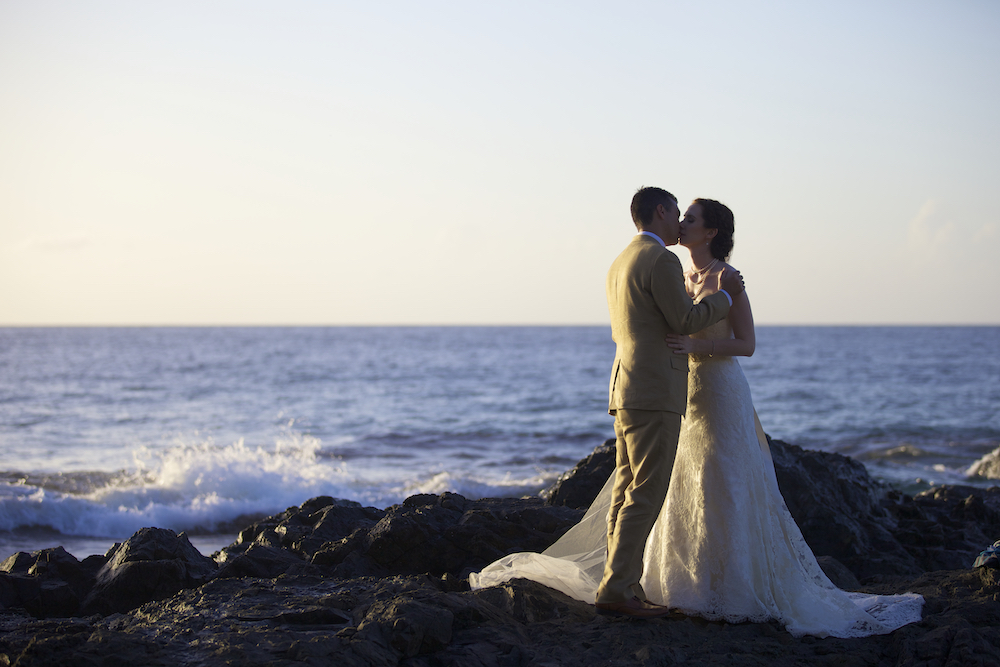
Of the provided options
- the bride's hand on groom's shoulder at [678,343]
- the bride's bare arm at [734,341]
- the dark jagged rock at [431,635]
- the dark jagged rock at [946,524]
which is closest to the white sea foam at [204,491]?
the dark jagged rock at [946,524]

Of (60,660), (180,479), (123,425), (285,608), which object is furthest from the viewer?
(123,425)

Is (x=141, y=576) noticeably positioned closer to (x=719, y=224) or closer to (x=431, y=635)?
(x=431, y=635)

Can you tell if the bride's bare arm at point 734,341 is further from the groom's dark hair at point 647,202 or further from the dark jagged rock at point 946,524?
the dark jagged rock at point 946,524

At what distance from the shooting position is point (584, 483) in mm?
7566

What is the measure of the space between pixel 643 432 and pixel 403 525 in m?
2.33

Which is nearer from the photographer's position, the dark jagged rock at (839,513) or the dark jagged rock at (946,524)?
the dark jagged rock at (839,513)

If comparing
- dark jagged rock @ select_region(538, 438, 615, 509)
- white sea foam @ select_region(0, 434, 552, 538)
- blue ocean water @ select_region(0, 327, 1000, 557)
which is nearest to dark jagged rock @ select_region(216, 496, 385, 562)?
dark jagged rock @ select_region(538, 438, 615, 509)

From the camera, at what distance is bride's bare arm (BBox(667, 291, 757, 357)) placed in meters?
3.92

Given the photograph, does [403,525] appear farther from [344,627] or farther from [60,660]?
[60,660]

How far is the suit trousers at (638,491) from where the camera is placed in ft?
12.8

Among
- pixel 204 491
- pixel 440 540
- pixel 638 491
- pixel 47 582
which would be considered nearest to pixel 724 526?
pixel 638 491

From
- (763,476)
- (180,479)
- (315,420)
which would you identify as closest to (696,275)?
(763,476)

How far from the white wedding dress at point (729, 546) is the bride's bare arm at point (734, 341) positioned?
0.25 ft

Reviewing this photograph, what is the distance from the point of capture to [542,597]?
4199mm
